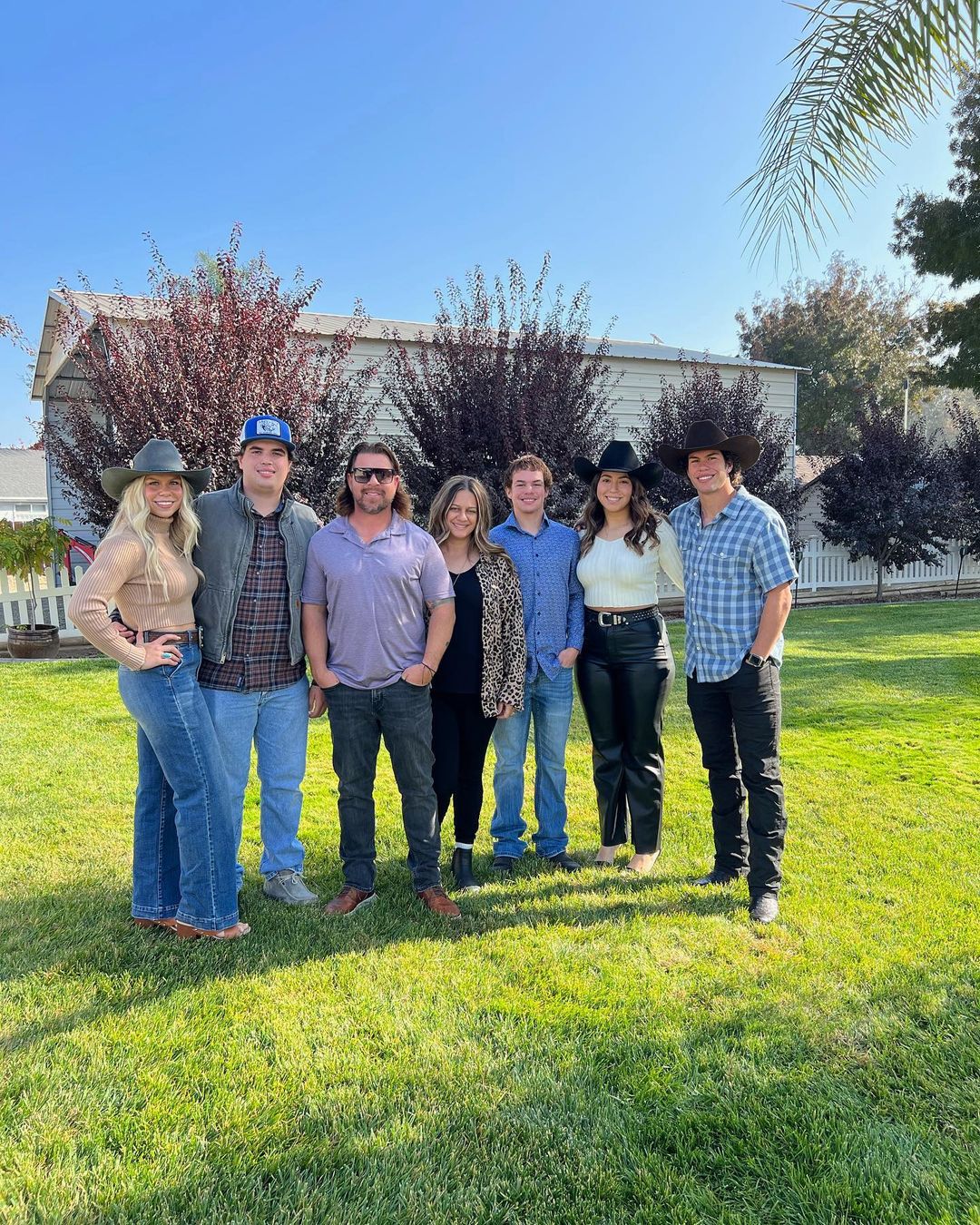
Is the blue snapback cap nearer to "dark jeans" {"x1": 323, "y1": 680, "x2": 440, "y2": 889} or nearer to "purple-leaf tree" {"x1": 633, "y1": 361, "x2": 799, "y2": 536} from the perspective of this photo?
"dark jeans" {"x1": 323, "y1": 680, "x2": 440, "y2": 889}

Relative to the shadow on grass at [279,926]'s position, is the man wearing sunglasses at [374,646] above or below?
above

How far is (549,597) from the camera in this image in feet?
14.0

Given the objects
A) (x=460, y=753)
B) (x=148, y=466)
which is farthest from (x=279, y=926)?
(x=148, y=466)

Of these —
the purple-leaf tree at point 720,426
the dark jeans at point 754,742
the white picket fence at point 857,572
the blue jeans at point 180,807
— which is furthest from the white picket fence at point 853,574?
the blue jeans at point 180,807

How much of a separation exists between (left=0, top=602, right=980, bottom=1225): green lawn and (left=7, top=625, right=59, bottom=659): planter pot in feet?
22.7

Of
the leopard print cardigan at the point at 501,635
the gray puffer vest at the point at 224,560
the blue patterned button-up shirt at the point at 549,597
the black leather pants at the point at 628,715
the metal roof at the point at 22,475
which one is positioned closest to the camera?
the gray puffer vest at the point at 224,560

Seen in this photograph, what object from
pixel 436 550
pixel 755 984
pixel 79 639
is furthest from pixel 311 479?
pixel 755 984

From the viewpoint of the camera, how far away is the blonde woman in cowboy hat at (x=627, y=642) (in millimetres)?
4164

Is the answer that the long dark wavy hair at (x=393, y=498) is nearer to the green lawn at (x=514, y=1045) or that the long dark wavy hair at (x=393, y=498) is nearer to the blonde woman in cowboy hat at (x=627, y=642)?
the blonde woman in cowboy hat at (x=627, y=642)

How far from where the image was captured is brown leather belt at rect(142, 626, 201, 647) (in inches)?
130

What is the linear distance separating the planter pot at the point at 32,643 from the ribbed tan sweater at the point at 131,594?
8.82 meters

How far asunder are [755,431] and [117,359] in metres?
10.3

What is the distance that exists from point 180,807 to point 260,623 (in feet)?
2.89

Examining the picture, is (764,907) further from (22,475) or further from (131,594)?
(22,475)
